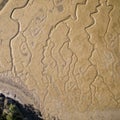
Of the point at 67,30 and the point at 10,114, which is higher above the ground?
the point at 67,30

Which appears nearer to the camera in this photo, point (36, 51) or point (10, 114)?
point (10, 114)

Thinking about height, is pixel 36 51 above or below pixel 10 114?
above

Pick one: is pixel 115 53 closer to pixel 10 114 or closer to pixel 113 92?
pixel 113 92

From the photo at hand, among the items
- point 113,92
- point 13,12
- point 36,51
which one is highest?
point 13,12

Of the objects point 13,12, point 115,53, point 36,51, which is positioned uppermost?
point 13,12

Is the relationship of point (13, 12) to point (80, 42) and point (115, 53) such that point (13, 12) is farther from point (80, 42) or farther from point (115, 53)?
point (115, 53)

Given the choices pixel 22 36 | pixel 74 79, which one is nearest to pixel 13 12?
pixel 22 36

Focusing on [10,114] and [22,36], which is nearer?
[10,114]

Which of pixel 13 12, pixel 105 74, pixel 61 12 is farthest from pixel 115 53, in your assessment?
pixel 13 12

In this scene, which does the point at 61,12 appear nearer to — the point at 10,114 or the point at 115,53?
the point at 115,53
